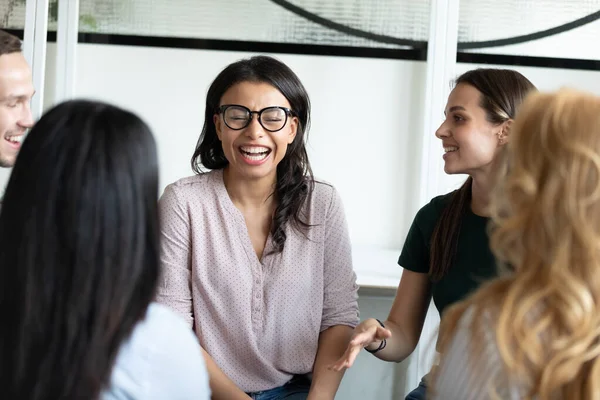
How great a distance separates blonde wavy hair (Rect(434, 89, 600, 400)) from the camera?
99cm

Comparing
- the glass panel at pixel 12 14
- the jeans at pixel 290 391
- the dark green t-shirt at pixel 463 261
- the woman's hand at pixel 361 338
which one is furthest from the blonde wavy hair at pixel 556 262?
the glass panel at pixel 12 14

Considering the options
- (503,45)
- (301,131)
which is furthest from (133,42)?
(503,45)

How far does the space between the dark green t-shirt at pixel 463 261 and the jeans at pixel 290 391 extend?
43cm

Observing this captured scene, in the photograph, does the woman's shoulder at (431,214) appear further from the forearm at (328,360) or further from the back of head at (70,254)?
the back of head at (70,254)

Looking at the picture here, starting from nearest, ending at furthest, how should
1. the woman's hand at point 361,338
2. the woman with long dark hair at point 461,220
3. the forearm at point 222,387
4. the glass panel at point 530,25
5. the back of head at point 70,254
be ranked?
the back of head at point 70,254 < the woman's hand at point 361,338 < the forearm at point 222,387 < the woman with long dark hair at point 461,220 < the glass panel at point 530,25

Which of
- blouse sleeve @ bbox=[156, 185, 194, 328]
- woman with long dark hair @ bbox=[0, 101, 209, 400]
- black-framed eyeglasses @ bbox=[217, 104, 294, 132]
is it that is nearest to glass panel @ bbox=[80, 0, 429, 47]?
black-framed eyeglasses @ bbox=[217, 104, 294, 132]

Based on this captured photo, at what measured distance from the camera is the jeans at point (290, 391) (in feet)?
6.35

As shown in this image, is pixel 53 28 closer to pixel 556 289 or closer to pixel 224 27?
pixel 224 27

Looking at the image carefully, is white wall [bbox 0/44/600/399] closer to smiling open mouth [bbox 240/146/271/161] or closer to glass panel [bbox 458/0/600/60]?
glass panel [bbox 458/0/600/60]

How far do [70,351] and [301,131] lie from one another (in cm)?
127

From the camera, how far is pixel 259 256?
1991mm

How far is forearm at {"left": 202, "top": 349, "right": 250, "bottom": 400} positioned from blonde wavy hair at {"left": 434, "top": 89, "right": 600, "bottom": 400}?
91 centimetres

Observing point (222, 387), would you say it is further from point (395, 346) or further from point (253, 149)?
point (253, 149)

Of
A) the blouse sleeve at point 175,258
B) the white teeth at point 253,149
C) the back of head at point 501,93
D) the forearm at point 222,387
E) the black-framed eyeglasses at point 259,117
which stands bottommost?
the forearm at point 222,387
